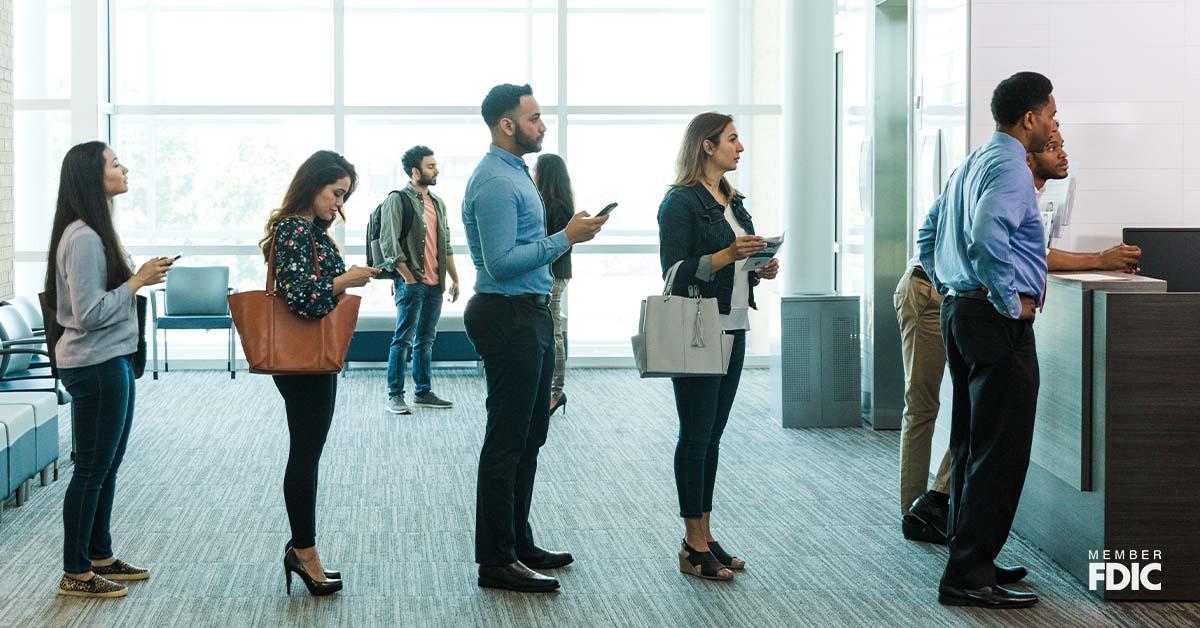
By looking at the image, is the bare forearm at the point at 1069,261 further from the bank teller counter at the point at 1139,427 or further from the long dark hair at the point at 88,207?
the long dark hair at the point at 88,207

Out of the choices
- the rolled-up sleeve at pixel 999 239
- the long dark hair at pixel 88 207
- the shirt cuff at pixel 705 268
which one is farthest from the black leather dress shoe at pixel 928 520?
the long dark hair at pixel 88 207

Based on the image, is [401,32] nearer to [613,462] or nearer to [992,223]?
[613,462]

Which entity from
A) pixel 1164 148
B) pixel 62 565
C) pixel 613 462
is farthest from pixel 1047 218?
pixel 62 565

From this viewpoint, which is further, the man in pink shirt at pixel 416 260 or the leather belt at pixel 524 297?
the man in pink shirt at pixel 416 260

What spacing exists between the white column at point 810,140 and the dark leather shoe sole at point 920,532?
3327 mm

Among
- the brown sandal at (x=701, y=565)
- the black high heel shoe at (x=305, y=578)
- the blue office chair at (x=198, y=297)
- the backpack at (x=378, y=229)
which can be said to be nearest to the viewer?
the black high heel shoe at (x=305, y=578)

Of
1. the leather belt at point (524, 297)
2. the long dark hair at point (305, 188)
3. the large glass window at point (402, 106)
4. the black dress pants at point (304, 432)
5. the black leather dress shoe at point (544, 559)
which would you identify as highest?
the large glass window at point (402, 106)

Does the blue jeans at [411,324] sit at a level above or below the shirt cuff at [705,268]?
below

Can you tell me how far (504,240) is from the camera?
15.1ft

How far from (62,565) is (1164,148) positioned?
5.36 metres

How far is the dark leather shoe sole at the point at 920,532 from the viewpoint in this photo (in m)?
5.55

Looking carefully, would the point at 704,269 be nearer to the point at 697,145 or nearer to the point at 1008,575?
the point at 697,145

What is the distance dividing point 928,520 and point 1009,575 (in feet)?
2.32

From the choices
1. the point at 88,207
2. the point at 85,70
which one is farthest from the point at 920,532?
the point at 85,70
